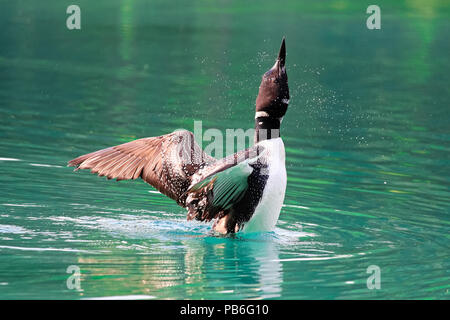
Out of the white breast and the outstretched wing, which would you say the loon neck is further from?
the outstretched wing

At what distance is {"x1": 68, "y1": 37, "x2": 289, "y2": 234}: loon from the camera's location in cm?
754

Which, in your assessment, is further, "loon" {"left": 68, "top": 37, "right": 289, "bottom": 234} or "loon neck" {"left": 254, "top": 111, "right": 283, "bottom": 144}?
"loon neck" {"left": 254, "top": 111, "right": 283, "bottom": 144}

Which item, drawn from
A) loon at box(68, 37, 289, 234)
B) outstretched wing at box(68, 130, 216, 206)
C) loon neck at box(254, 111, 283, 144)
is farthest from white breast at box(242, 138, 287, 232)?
outstretched wing at box(68, 130, 216, 206)

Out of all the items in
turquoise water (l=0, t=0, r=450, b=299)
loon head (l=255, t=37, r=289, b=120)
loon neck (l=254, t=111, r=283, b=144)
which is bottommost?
turquoise water (l=0, t=0, r=450, b=299)

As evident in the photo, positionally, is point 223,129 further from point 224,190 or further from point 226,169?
point 226,169

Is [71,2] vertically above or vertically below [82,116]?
above

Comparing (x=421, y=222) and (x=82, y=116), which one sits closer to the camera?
(x=421, y=222)

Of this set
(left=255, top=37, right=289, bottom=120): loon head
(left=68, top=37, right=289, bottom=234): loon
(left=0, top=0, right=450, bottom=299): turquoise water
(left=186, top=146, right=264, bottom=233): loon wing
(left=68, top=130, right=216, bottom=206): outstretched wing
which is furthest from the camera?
(left=68, top=130, right=216, bottom=206): outstretched wing

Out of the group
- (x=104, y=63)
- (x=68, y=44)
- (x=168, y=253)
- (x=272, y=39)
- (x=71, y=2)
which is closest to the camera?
(x=168, y=253)

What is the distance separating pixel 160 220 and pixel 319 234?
4.87ft

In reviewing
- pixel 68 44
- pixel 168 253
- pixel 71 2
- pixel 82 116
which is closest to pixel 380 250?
pixel 168 253

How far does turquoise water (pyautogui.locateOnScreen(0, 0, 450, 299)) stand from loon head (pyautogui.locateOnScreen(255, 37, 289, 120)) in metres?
1.09
